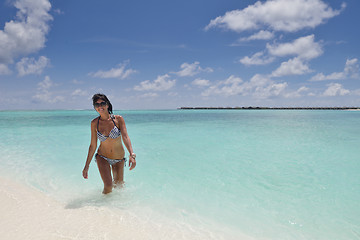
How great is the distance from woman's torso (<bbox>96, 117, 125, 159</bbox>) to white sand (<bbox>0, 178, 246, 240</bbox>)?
0.93 meters

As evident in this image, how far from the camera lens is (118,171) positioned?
13.5 ft

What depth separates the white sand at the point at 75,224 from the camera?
2.84 meters

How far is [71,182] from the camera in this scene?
5.53 metres

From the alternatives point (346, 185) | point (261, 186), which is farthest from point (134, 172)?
point (346, 185)

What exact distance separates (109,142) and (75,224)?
1.33 m

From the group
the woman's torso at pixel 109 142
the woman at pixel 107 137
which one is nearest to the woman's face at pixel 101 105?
Answer: the woman at pixel 107 137

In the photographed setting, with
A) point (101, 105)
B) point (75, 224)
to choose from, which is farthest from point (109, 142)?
point (75, 224)

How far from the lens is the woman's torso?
373 cm

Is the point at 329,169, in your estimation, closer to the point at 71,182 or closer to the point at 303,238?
the point at 303,238

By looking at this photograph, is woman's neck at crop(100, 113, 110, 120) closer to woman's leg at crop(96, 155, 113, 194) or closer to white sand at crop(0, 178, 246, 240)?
woman's leg at crop(96, 155, 113, 194)

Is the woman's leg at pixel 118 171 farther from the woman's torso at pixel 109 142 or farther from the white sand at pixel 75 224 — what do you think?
the white sand at pixel 75 224

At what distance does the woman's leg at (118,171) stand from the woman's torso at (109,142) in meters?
0.17

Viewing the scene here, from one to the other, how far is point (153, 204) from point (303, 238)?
8.28ft

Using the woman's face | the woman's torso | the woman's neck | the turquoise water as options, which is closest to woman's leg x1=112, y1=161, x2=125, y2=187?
the woman's torso
